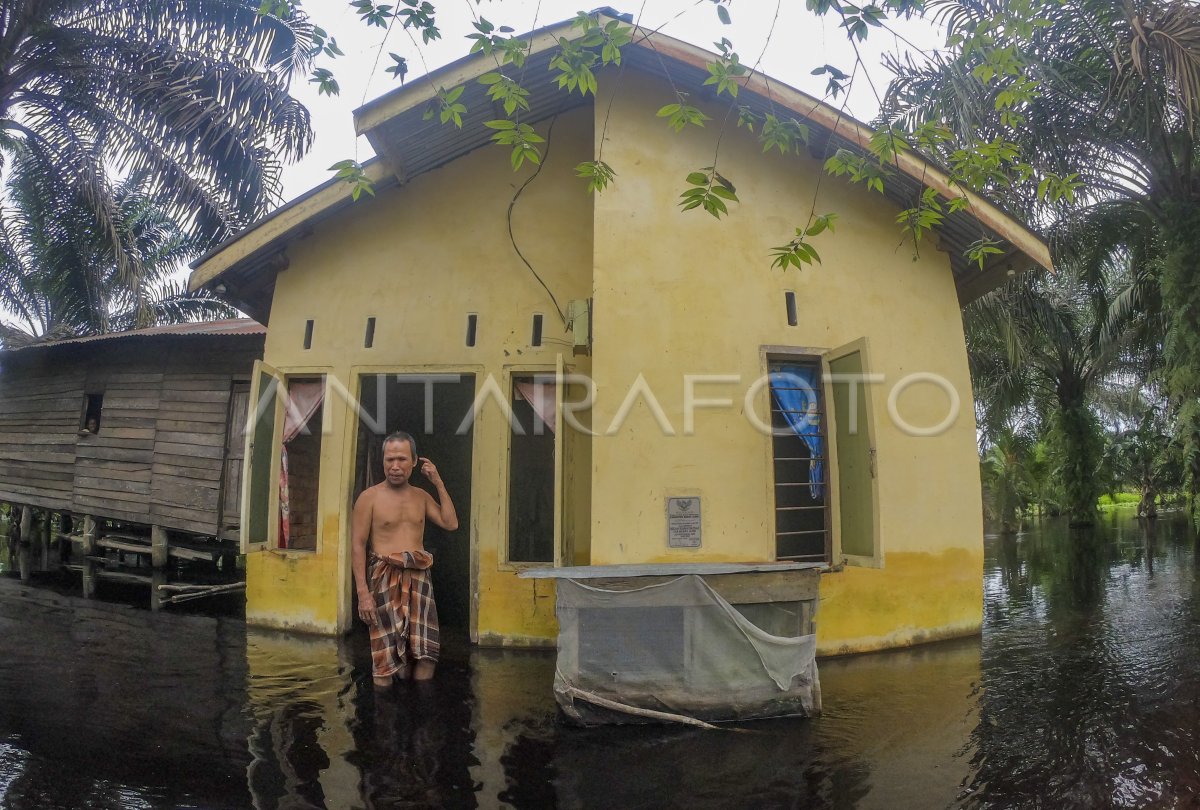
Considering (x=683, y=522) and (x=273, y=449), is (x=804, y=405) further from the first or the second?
(x=273, y=449)

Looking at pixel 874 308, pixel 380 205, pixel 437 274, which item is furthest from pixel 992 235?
pixel 380 205

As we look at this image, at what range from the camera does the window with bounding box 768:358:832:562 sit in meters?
6.52

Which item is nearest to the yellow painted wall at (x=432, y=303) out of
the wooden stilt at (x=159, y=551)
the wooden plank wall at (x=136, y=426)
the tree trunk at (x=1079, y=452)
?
the wooden plank wall at (x=136, y=426)

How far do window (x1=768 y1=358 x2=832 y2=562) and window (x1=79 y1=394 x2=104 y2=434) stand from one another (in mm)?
12493

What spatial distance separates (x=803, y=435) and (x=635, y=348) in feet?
5.54

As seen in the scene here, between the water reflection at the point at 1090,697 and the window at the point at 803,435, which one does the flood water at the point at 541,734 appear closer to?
the water reflection at the point at 1090,697

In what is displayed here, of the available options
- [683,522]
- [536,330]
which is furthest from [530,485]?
[683,522]

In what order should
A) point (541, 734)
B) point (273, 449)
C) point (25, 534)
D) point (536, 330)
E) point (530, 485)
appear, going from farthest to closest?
point (25, 534) → point (530, 485) → point (536, 330) → point (273, 449) → point (541, 734)

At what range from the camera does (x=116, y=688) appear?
533cm

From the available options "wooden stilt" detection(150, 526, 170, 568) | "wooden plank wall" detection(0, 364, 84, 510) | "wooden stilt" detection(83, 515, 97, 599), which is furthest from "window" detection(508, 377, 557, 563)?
"wooden plank wall" detection(0, 364, 84, 510)

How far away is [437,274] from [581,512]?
2.75 metres

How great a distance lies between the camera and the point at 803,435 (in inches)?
258

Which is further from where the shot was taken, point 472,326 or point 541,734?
point 472,326

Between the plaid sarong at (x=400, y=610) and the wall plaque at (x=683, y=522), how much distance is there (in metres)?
1.90
